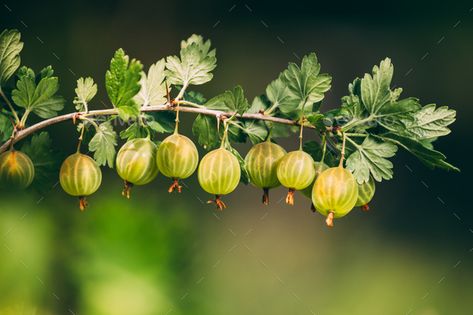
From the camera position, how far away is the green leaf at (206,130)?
30.0 inches

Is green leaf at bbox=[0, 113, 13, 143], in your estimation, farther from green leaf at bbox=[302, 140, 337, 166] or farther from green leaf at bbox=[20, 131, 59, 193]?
green leaf at bbox=[302, 140, 337, 166]

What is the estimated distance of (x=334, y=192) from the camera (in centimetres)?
71

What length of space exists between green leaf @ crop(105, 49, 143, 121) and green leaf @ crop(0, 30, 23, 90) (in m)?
0.19

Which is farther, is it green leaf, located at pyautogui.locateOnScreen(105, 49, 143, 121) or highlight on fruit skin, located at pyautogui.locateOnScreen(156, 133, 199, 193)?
highlight on fruit skin, located at pyautogui.locateOnScreen(156, 133, 199, 193)

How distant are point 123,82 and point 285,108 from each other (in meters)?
0.25

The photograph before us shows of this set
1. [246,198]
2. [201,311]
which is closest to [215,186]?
[246,198]

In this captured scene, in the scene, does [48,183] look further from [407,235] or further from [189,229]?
[407,235]

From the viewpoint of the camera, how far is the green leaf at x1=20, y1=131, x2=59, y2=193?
2.69 ft

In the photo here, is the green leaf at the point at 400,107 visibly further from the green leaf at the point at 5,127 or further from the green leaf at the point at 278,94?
the green leaf at the point at 5,127

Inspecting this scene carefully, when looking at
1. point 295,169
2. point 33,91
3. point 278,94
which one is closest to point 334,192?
point 295,169

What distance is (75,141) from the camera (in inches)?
68.7

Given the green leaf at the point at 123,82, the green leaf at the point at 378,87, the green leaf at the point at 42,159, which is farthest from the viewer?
the green leaf at the point at 42,159

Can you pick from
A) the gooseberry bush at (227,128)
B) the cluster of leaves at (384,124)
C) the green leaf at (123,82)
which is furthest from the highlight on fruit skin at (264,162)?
the green leaf at (123,82)

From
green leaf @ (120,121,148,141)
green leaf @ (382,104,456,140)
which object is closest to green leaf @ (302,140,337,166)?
green leaf @ (382,104,456,140)
